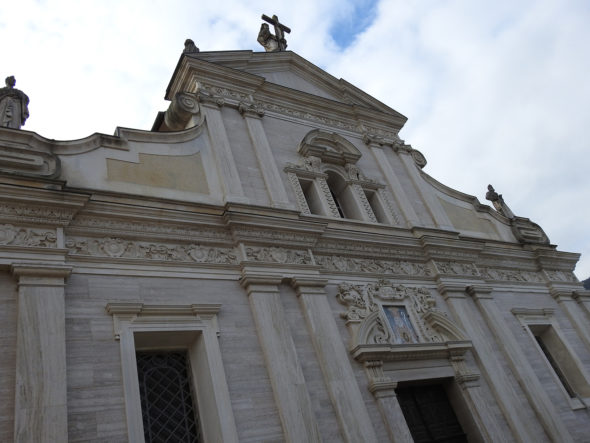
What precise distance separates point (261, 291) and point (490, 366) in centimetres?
482

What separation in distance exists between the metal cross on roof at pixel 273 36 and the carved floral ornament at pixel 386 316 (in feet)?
25.7

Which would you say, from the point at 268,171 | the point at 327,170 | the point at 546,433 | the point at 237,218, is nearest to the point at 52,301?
the point at 237,218

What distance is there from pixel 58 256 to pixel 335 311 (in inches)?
176

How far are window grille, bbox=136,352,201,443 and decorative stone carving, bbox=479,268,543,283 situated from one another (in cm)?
752

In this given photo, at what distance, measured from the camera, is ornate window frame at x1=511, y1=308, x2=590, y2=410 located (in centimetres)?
1052

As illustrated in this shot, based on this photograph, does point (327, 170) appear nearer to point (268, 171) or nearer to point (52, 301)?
point (268, 171)

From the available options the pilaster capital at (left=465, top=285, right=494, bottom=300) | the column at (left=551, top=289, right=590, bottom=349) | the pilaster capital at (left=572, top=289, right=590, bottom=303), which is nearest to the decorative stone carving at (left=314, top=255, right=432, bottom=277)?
the pilaster capital at (left=465, top=285, right=494, bottom=300)

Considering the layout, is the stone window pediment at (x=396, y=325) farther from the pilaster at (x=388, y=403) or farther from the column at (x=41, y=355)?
the column at (x=41, y=355)

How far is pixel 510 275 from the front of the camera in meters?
12.3

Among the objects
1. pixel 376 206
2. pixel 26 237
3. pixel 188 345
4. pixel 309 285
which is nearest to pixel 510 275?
pixel 376 206

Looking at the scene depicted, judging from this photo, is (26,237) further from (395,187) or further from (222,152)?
(395,187)

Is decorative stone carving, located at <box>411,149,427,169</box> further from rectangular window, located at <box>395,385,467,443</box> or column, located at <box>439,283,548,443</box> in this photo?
rectangular window, located at <box>395,385,467,443</box>

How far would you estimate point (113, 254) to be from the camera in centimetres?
719

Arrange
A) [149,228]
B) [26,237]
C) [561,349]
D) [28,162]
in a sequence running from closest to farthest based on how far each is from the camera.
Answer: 1. [26,237]
2. [28,162]
3. [149,228]
4. [561,349]
